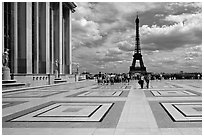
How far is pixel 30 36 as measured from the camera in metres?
40.2

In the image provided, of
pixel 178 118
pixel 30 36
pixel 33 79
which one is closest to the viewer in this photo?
pixel 178 118

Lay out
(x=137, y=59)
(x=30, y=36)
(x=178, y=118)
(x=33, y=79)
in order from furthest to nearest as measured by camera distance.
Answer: (x=137, y=59) < (x=30, y=36) < (x=33, y=79) < (x=178, y=118)

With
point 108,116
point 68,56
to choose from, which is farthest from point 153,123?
point 68,56

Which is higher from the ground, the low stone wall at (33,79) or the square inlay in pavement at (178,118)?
the low stone wall at (33,79)

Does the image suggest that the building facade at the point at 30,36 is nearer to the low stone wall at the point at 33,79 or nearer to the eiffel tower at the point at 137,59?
the low stone wall at the point at 33,79

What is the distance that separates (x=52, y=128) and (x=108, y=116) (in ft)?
7.41

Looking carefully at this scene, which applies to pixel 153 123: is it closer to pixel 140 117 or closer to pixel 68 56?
pixel 140 117

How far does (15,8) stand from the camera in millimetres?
38031

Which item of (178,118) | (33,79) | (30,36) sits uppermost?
(30,36)

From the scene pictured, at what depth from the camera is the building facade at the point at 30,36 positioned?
38156mm

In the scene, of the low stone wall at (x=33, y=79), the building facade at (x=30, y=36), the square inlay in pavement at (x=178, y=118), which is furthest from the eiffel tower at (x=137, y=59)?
the square inlay in pavement at (x=178, y=118)

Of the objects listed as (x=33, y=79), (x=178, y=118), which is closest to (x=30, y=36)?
(x=33, y=79)

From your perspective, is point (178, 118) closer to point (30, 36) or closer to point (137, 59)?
point (30, 36)

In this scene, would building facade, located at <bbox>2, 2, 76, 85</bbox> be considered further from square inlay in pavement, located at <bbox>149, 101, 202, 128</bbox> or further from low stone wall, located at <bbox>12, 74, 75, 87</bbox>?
square inlay in pavement, located at <bbox>149, 101, 202, 128</bbox>
